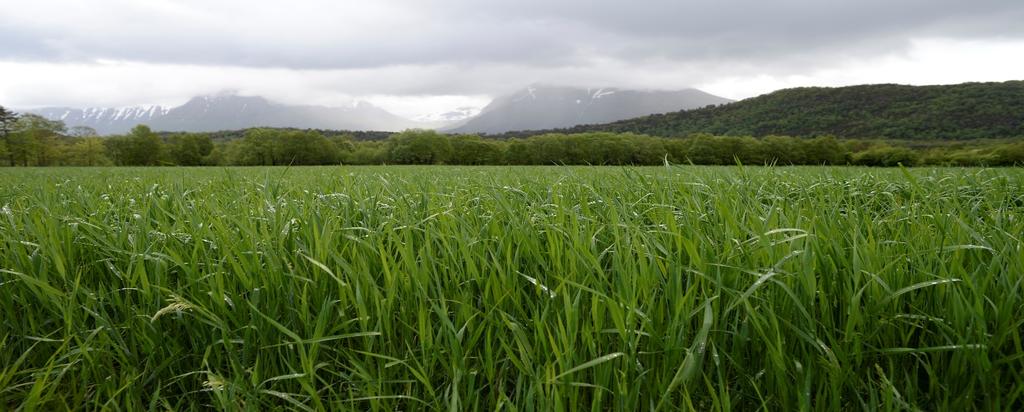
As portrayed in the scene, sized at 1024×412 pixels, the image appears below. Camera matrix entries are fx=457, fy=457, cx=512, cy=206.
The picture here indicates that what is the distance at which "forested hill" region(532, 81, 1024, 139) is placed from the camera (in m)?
120

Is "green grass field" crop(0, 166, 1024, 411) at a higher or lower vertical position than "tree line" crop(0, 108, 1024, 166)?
higher

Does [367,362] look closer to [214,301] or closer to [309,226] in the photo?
[214,301]

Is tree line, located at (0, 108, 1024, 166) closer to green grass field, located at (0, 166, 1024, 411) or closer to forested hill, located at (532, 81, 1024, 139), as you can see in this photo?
forested hill, located at (532, 81, 1024, 139)

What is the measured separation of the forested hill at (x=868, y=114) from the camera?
393ft

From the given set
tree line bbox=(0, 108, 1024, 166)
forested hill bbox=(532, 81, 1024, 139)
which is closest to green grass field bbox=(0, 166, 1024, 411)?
tree line bbox=(0, 108, 1024, 166)

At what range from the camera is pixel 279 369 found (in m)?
1.52

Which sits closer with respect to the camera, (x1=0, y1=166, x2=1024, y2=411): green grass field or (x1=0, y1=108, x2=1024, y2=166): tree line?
(x1=0, y1=166, x2=1024, y2=411): green grass field

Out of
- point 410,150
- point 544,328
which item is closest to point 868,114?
point 410,150

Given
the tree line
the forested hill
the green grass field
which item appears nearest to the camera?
the green grass field

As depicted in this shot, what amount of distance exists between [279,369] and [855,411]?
1.69 metres

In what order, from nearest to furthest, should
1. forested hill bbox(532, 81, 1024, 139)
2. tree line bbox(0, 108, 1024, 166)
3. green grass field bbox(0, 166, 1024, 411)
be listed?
green grass field bbox(0, 166, 1024, 411) < tree line bbox(0, 108, 1024, 166) < forested hill bbox(532, 81, 1024, 139)

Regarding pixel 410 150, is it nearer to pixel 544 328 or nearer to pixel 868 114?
pixel 544 328

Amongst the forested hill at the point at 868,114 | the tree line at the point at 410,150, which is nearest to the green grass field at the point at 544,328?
the tree line at the point at 410,150

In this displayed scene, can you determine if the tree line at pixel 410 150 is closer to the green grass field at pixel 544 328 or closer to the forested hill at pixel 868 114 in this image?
the forested hill at pixel 868 114
